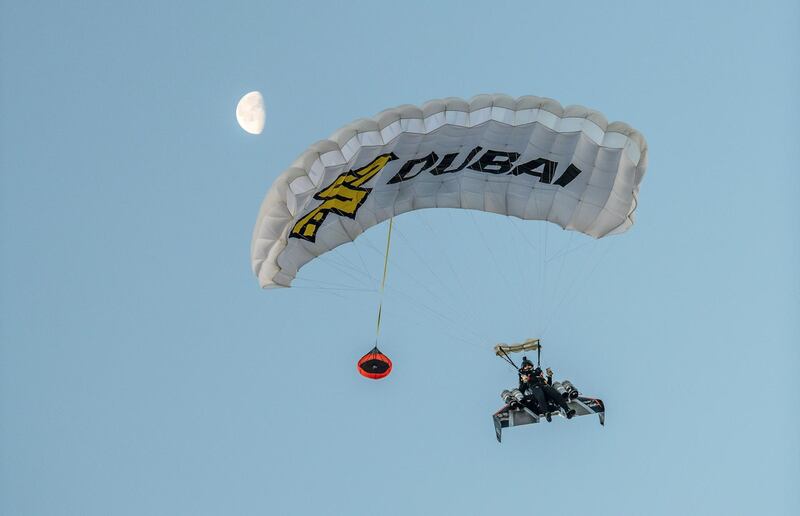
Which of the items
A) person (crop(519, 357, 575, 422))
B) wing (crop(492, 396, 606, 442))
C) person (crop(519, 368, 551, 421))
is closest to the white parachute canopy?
person (crop(519, 357, 575, 422))

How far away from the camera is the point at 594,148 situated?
21375 mm

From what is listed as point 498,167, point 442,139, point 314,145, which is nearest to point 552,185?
point 498,167

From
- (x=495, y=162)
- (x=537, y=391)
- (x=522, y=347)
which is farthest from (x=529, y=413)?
(x=495, y=162)

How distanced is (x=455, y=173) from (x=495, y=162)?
1018 mm

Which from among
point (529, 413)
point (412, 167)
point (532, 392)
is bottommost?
point (529, 413)

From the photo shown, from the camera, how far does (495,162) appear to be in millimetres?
21859

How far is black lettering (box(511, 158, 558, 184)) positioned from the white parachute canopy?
0.07ft

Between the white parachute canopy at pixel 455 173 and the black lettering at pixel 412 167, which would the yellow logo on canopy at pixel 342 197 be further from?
the black lettering at pixel 412 167

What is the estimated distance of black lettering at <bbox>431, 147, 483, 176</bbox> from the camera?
21.4 meters

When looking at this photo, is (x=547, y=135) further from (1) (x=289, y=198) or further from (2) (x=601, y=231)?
(1) (x=289, y=198)

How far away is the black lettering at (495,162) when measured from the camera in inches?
848

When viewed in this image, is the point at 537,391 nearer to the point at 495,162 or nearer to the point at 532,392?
the point at 532,392

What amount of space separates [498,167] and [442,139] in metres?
1.97

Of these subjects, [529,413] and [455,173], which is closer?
[529,413]
